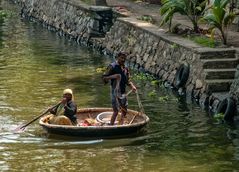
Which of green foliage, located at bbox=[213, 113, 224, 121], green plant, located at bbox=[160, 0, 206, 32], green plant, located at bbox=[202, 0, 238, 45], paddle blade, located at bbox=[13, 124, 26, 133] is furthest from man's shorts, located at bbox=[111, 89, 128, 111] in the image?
green plant, located at bbox=[160, 0, 206, 32]

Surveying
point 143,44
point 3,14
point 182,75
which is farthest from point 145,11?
point 3,14

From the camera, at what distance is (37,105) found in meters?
20.1

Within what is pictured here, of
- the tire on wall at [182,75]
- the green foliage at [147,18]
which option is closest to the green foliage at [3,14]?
the green foliage at [147,18]

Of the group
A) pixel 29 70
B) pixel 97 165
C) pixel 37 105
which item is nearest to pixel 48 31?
pixel 29 70

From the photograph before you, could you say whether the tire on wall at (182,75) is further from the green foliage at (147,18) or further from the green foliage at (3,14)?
the green foliage at (3,14)

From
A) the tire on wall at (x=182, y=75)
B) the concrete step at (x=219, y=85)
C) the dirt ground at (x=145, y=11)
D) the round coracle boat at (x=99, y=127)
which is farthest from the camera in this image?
the dirt ground at (x=145, y=11)

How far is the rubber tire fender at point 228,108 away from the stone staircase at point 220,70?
4.36 feet

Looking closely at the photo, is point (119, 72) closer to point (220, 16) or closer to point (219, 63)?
point (219, 63)

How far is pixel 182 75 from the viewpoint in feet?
71.4

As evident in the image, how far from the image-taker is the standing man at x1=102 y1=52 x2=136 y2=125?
16750 millimetres

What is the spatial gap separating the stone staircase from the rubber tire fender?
1329mm

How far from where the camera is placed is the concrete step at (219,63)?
20641mm

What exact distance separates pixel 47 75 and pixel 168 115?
712 cm

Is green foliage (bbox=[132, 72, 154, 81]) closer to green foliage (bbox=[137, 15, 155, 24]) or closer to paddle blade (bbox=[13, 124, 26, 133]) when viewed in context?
green foliage (bbox=[137, 15, 155, 24])
